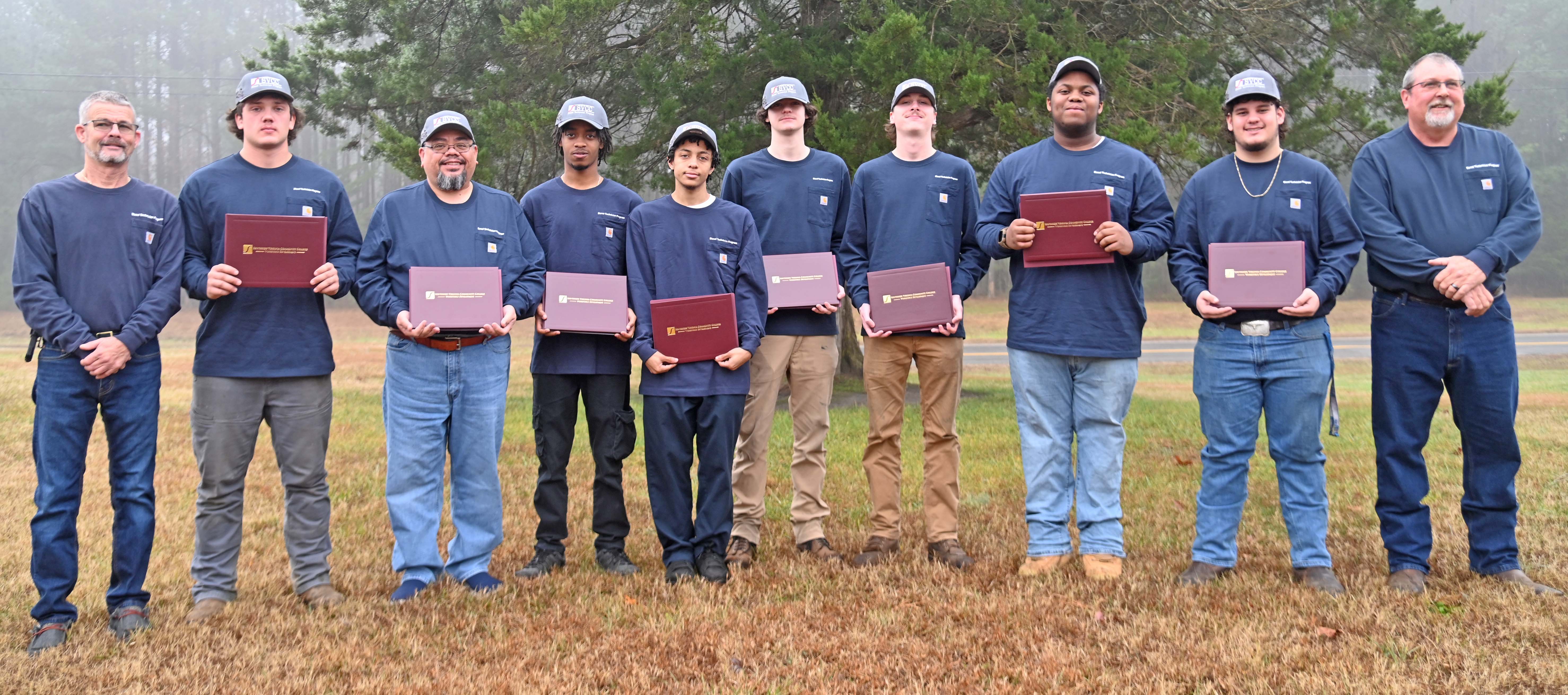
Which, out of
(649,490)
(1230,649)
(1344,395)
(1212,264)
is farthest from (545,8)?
(1344,395)

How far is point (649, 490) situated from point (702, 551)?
404mm

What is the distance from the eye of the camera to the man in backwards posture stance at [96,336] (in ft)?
14.4

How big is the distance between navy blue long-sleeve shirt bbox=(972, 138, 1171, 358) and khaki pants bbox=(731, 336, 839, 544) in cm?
105

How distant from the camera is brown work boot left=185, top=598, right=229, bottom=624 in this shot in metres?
4.68

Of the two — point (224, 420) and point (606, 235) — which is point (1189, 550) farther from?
point (224, 420)

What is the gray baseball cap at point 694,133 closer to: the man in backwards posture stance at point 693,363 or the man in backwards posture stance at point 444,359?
the man in backwards posture stance at point 693,363

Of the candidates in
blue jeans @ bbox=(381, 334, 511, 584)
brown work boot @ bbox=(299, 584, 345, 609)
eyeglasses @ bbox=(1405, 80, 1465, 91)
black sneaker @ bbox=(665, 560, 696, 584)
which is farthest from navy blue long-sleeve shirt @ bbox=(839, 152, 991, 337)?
brown work boot @ bbox=(299, 584, 345, 609)

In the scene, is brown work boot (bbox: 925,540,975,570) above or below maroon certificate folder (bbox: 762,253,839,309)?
below

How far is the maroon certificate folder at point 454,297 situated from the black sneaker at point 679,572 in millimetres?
1461

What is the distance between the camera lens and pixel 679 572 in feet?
16.9

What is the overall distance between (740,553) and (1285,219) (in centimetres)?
311

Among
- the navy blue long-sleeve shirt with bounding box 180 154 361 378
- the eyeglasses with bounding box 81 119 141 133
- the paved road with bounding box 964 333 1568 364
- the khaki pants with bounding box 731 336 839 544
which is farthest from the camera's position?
the paved road with bounding box 964 333 1568 364

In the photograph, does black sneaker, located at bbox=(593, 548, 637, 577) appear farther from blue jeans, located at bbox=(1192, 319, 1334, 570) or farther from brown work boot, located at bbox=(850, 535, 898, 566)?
blue jeans, located at bbox=(1192, 319, 1334, 570)

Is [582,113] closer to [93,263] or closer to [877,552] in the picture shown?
[93,263]
